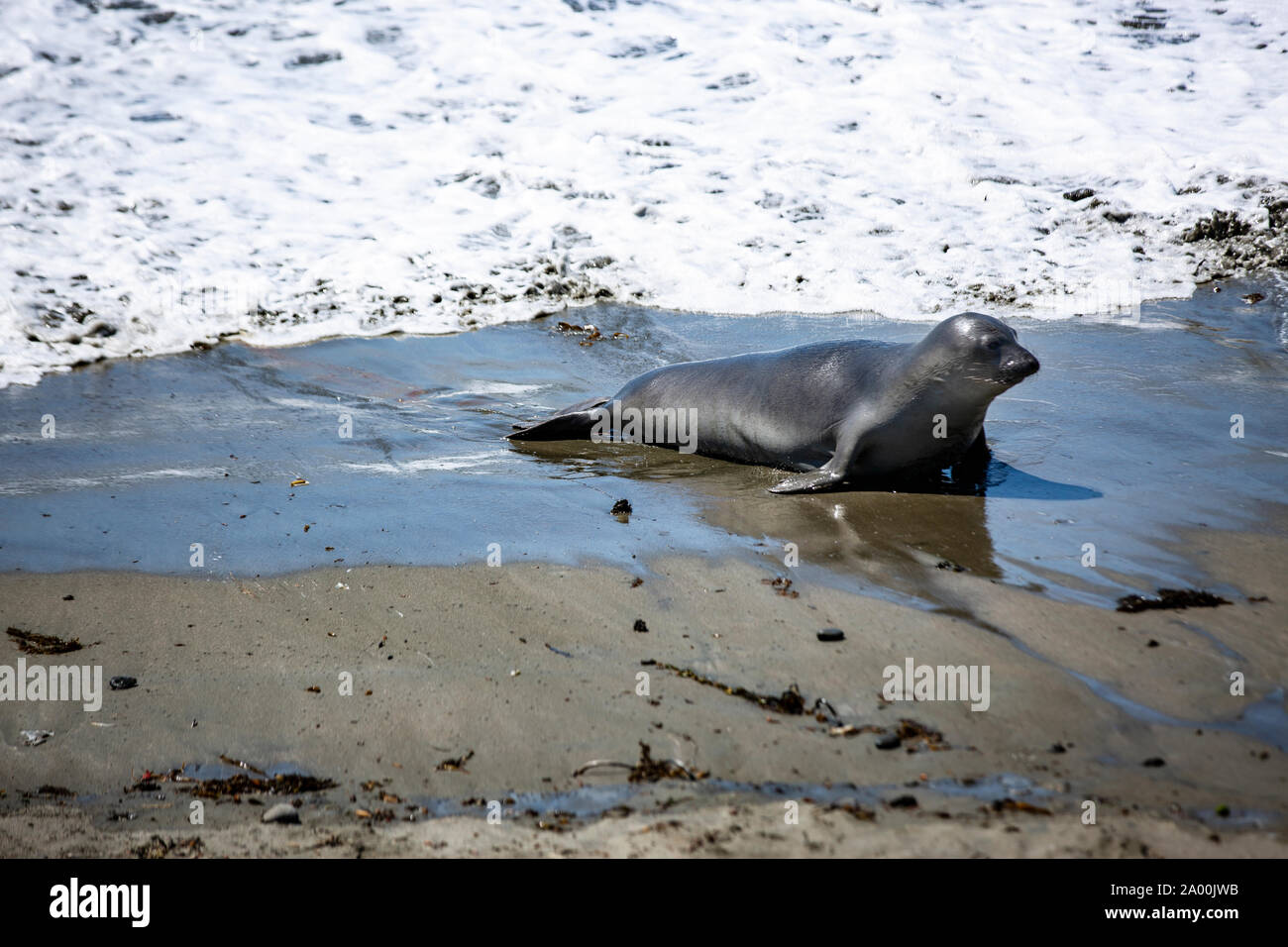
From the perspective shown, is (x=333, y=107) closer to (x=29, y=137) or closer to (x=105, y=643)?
(x=29, y=137)

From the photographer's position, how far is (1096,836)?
2.04 metres

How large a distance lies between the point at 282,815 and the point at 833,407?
3.59 metres

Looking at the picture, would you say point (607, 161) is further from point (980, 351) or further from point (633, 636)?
point (633, 636)

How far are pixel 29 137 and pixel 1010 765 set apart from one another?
11.8 meters

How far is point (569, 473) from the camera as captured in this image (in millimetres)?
5109

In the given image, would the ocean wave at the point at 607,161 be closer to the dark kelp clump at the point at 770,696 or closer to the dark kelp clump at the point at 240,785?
the dark kelp clump at the point at 240,785

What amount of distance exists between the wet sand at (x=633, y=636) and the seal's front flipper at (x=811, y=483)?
12cm

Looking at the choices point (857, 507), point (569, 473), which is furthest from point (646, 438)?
point (857, 507)

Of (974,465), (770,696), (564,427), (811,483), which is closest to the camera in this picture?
(770,696)

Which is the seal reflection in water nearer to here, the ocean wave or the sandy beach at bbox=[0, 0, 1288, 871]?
the sandy beach at bbox=[0, 0, 1288, 871]

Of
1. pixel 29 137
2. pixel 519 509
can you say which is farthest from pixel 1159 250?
pixel 29 137

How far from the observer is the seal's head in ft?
15.0

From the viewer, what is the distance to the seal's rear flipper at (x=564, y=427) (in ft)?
19.1

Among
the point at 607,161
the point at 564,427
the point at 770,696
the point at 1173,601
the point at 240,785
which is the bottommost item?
the point at 240,785
